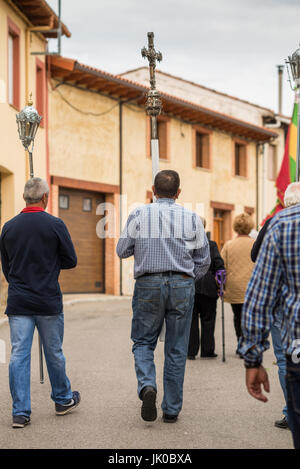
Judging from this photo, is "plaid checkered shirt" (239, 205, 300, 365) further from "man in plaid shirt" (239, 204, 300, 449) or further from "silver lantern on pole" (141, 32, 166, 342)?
"silver lantern on pole" (141, 32, 166, 342)

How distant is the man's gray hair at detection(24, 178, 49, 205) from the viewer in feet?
17.7

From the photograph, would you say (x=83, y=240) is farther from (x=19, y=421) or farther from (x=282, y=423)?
(x=282, y=423)

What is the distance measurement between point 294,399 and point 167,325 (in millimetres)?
2605

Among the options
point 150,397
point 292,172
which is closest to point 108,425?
point 150,397

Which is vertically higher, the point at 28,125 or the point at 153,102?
the point at 153,102

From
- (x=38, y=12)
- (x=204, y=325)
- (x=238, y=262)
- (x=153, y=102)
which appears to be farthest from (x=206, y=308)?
(x=38, y=12)

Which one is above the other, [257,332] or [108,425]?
[257,332]

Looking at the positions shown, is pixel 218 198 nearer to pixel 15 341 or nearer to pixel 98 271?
pixel 98 271

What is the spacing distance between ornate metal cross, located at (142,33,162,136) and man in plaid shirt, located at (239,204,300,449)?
5.83 meters

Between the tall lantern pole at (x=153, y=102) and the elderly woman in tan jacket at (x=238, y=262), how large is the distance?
1.28 meters

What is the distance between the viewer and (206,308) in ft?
28.1
